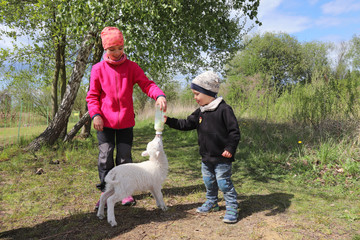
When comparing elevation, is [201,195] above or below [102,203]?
below

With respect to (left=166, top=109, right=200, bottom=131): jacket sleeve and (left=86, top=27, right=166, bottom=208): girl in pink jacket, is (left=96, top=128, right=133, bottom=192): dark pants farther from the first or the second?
(left=166, top=109, right=200, bottom=131): jacket sleeve

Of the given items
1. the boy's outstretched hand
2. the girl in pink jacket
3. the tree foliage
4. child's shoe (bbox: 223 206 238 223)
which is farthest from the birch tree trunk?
child's shoe (bbox: 223 206 238 223)

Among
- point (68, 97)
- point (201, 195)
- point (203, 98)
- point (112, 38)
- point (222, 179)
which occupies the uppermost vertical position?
point (112, 38)

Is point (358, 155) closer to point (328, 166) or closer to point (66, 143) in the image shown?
point (328, 166)

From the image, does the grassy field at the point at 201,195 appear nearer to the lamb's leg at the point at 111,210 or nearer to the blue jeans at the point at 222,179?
the lamb's leg at the point at 111,210

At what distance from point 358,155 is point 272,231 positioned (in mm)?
3528

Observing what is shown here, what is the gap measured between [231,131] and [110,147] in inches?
60.6

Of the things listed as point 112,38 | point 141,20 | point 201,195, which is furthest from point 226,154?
point 141,20

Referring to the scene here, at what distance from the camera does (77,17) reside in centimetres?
511

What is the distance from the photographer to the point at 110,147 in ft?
10.4

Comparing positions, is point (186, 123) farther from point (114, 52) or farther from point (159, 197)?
point (114, 52)

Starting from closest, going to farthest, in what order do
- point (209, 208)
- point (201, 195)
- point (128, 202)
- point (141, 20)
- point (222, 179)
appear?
1. point (222, 179)
2. point (209, 208)
3. point (128, 202)
4. point (201, 195)
5. point (141, 20)

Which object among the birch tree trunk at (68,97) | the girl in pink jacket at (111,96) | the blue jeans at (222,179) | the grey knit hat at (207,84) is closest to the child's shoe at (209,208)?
the blue jeans at (222,179)

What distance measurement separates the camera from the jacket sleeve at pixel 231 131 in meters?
2.78
